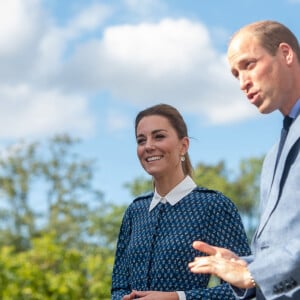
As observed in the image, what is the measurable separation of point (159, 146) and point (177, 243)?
1.39ft

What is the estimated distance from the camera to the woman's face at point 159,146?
347 centimetres

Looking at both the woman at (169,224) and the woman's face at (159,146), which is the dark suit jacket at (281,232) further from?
the woman's face at (159,146)

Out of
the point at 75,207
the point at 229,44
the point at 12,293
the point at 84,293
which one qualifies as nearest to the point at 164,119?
the point at 229,44

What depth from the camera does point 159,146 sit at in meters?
3.47

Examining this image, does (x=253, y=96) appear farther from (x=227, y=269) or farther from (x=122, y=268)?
(x=122, y=268)

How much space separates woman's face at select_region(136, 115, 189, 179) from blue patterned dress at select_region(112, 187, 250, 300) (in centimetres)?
17

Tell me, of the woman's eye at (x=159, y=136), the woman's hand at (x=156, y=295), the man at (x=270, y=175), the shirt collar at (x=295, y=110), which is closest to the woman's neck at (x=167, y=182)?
the woman's eye at (x=159, y=136)

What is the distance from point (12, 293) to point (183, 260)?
7.19m

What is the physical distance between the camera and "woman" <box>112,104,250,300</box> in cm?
335

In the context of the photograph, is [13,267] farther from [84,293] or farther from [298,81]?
[298,81]

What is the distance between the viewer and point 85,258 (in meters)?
12.7

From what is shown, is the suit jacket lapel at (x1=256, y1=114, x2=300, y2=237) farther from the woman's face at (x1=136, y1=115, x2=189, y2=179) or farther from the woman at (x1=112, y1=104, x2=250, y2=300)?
the woman's face at (x1=136, y1=115, x2=189, y2=179)

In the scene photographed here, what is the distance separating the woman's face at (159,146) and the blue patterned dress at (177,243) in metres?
0.17

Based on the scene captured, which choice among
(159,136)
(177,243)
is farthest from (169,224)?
(159,136)
